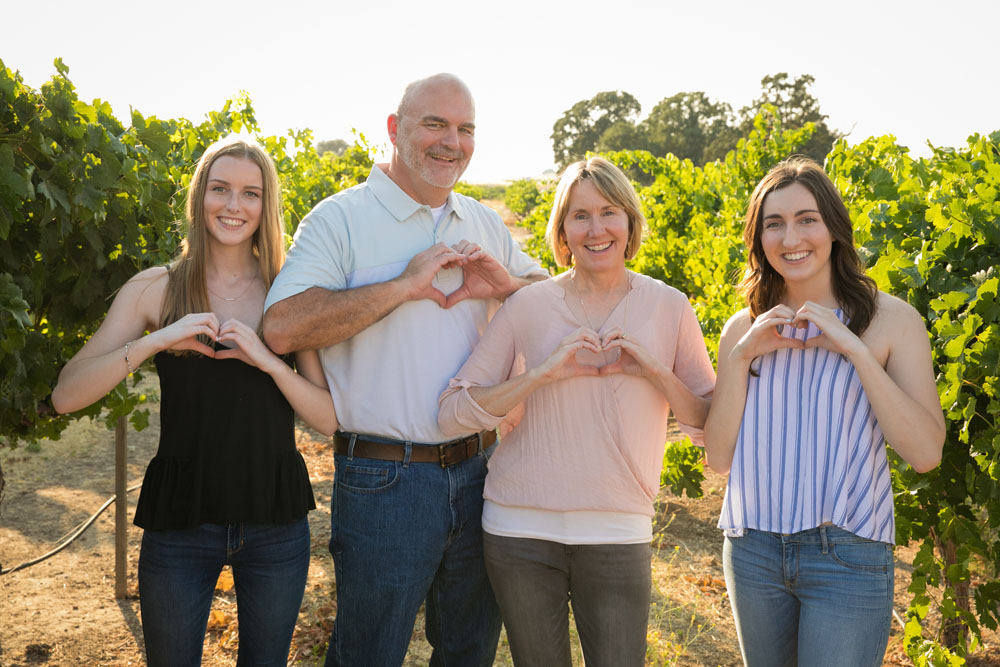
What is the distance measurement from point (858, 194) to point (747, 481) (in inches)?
114

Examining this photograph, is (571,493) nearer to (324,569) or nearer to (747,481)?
(747,481)

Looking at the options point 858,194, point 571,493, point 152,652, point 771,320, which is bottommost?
point 152,652

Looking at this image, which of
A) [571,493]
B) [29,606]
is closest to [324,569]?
[29,606]

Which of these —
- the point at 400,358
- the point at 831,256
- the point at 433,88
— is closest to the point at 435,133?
the point at 433,88

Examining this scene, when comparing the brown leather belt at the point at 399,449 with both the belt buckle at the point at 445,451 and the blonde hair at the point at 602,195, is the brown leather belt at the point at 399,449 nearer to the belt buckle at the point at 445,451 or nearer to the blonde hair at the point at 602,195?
the belt buckle at the point at 445,451

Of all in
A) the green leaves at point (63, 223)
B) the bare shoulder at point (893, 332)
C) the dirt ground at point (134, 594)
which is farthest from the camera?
the dirt ground at point (134, 594)

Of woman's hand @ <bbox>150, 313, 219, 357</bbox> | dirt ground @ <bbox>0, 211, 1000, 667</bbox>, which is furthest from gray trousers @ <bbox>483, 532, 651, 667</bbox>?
dirt ground @ <bbox>0, 211, 1000, 667</bbox>

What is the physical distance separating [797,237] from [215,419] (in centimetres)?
169

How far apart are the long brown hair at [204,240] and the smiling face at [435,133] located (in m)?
0.42

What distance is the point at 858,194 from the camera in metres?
4.54

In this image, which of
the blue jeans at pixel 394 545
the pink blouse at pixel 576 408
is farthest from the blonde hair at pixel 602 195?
the blue jeans at pixel 394 545

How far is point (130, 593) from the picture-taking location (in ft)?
16.5

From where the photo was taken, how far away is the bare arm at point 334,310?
239cm

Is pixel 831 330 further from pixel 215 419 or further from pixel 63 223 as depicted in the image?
pixel 63 223
